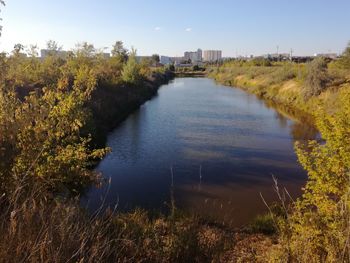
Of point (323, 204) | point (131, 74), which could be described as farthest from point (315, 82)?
point (323, 204)

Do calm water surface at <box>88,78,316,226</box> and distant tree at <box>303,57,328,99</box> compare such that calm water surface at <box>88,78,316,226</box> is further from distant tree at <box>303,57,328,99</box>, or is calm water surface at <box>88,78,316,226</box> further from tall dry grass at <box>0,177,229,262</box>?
distant tree at <box>303,57,328,99</box>

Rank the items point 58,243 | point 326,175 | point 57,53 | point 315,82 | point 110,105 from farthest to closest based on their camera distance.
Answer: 1. point 57,53
2. point 315,82
3. point 110,105
4. point 326,175
5. point 58,243

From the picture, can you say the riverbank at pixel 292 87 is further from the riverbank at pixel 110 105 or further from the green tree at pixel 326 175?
the green tree at pixel 326 175

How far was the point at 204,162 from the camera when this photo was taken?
16500 millimetres

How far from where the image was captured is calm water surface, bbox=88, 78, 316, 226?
1220cm

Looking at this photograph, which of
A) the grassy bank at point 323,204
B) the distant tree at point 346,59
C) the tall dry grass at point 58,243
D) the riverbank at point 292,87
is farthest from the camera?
the distant tree at point 346,59

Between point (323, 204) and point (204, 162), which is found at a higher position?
point (323, 204)

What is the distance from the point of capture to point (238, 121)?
27.1 metres

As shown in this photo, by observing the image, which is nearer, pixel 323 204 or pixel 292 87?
pixel 323 204

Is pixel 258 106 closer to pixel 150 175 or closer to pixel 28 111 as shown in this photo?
pixel 150 175

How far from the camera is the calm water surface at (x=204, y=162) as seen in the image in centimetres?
1220

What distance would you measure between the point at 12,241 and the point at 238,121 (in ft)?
81.5

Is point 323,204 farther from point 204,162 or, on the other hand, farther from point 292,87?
point 292,87

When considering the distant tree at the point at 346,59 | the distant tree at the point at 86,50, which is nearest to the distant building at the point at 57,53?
the distant tree at the point at 86,50
